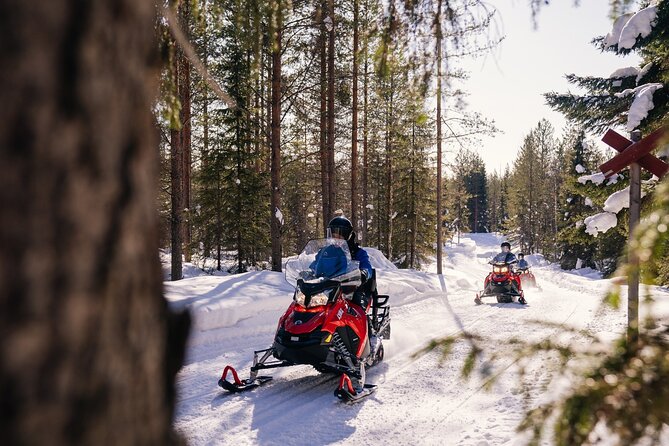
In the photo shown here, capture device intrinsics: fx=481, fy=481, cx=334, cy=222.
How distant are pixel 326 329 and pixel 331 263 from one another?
88cm

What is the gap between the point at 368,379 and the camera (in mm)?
6047

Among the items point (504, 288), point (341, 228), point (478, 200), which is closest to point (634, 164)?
point (341, 228)

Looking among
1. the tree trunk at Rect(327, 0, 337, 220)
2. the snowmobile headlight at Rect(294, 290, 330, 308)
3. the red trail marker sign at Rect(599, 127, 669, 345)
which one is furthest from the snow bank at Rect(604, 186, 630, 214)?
the tree trunk at Rect(327, 0, 337, 220)

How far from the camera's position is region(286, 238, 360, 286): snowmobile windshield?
5852 millimetres

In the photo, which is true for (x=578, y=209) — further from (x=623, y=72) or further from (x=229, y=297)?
(x=229, y=297)

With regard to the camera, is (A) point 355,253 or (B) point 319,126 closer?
(A) point 355,253

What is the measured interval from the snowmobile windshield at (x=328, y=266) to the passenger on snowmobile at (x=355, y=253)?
0.16m

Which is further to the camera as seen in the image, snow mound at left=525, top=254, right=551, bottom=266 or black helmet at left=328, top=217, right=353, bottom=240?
snow mound at left=525, top=254, right=551, bottom=266

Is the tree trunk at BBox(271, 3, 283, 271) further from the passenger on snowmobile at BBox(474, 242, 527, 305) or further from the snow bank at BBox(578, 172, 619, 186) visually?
the snow bank at BBox(578, 172, 619, 186)

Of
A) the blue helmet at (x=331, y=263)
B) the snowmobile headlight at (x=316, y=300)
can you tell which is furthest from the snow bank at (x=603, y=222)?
the snowmobile headlight at (x=316, y=300)

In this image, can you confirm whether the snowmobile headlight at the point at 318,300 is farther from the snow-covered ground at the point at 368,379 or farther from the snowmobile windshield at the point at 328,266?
the snow-covered ground at the point at 368,379

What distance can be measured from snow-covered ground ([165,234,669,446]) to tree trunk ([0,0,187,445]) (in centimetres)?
83

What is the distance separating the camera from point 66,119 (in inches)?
21.7

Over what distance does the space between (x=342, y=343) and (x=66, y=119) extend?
17.3ft
